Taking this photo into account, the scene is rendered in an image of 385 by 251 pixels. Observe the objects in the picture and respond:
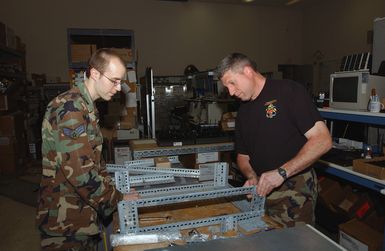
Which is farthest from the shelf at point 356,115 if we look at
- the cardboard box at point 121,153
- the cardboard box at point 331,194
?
the cardboard box at point 121,153

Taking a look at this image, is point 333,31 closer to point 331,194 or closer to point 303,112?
point 331,194

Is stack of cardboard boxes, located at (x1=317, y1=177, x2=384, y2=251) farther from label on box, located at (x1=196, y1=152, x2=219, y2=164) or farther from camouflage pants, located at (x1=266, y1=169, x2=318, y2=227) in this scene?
label on box, located at (x1=196, y1=152, x2=219, y2=164)

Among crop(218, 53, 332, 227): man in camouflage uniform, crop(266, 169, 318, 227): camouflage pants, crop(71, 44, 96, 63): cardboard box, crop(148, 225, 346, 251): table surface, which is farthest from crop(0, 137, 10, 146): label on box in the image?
crop(148, 225, 346, 251): table surface

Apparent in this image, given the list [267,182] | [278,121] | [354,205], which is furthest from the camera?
[354,205]

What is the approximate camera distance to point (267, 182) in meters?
1.31

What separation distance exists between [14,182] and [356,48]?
6.52 meters

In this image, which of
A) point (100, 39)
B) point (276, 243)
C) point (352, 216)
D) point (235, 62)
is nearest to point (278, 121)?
point (235, 62)

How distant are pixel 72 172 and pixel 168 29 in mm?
5760

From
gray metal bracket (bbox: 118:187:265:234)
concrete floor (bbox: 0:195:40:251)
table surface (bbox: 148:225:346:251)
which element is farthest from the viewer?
concrete floor (bbox: 0:195:40:251)

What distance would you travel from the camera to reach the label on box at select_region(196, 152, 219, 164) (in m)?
3.10

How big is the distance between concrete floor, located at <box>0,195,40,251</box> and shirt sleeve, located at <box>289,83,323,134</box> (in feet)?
8.54

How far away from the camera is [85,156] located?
4.09ft

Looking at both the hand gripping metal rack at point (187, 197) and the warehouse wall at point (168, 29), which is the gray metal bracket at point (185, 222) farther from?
the warehouse wall at point (168, 29)

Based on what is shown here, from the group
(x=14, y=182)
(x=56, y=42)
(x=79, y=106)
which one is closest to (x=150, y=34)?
(x=56, y=42)
